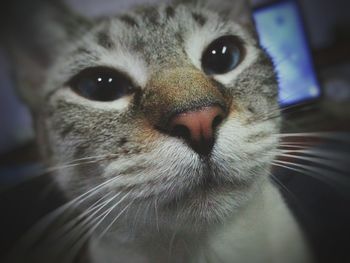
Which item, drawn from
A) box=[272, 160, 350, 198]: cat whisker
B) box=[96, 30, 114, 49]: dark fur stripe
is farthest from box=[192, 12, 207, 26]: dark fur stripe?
box=[272, 160, 350, 198]: cat whisker

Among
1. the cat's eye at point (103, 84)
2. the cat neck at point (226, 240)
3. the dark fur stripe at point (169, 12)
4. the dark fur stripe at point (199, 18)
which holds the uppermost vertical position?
the dark fur stripe at point (169, 12)

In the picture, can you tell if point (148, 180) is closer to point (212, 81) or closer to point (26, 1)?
point (212, 81)

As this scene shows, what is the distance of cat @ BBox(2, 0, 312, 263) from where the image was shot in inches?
19.5

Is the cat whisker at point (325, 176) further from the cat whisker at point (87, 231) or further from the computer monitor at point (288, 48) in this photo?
the cat whisker at point (87, 231)

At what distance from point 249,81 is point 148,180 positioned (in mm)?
210

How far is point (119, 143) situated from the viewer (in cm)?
52

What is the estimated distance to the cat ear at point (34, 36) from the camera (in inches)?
24.6

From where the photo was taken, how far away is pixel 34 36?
2.08 ft

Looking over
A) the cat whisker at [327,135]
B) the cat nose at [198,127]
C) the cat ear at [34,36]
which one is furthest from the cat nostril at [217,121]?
the cat ear at [34,36]

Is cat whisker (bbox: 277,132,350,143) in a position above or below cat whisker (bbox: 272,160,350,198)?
above

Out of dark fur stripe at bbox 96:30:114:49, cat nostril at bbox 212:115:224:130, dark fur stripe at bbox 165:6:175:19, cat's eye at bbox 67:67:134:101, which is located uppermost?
dark fur stripe at bbox 165:6:175:19

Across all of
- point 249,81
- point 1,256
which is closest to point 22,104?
point 1,256

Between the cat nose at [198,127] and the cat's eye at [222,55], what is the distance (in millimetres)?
98

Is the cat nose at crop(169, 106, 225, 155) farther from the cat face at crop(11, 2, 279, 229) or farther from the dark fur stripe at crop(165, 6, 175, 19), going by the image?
the dark fur stripe at crop(165, 6, 175, 19)
